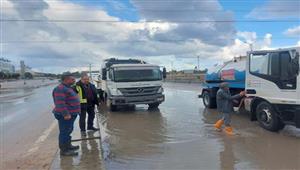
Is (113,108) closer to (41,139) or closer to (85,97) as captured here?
(41,139)

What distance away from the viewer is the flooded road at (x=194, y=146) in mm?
7707

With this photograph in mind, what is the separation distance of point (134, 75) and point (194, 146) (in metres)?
8.86

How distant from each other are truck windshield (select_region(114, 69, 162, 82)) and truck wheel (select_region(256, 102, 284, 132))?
7.11 meters

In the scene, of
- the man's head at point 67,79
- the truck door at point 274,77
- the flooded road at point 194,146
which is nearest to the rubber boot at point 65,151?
the flooded road at point 194,146

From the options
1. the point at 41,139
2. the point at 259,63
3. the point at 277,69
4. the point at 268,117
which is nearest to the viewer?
the point at 277,69

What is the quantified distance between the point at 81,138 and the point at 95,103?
4.39ft

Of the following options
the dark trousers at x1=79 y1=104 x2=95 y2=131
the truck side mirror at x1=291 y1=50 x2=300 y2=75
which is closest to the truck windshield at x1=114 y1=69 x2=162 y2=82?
the dark trousers at x1=79 y1=104 x2=95 y2=131

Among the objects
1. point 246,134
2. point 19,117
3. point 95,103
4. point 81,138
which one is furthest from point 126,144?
point 19,117

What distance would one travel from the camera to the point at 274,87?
427 inches

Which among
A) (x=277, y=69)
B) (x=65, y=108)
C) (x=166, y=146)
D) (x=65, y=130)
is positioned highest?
(x=277, y=69)

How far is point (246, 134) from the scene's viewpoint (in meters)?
10.8

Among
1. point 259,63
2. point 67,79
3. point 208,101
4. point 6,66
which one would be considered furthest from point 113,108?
point 6,66

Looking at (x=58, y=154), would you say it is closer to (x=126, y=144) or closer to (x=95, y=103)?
(x=126, y=144)

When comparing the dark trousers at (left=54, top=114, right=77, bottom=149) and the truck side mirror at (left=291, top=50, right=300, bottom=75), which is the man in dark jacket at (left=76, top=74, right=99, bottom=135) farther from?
the truck side mirror at (left=291, top=50, right=300, bottom=75)
